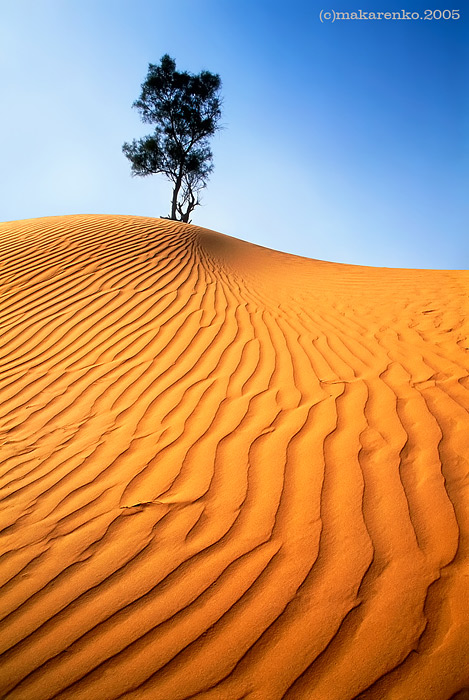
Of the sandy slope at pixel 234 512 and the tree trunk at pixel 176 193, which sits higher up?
the tree trunk at pixel 176 193

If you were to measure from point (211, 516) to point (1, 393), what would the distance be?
2.46 meters

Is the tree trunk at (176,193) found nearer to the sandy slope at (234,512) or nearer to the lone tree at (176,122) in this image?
the lone tree at (176,122)

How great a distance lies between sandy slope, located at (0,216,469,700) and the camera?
126 centimetres

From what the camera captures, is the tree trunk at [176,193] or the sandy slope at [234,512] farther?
the tree trunk at [176,193]

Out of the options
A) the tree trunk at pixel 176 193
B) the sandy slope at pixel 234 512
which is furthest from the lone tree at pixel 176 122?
the sandy slope at pixel 234 512

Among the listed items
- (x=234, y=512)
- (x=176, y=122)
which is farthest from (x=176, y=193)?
(x=234, y=512)

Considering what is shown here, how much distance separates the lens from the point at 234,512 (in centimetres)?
186

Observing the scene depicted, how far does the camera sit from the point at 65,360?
3814 millimetres

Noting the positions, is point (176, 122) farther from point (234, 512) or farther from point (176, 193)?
point (234, 512)

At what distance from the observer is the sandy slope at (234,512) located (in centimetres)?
126

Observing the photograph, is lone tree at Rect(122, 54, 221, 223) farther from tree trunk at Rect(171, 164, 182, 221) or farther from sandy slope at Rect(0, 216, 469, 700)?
sandy slope at Rect(0, 216, 469, 700)

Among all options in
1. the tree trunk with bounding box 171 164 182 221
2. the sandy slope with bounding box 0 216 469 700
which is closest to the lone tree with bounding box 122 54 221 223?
the tree trunk with bounding box 171 164 182 221

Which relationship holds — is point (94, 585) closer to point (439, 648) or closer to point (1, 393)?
point (439, 648)

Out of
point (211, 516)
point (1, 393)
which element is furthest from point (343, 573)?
point (1, 393)
